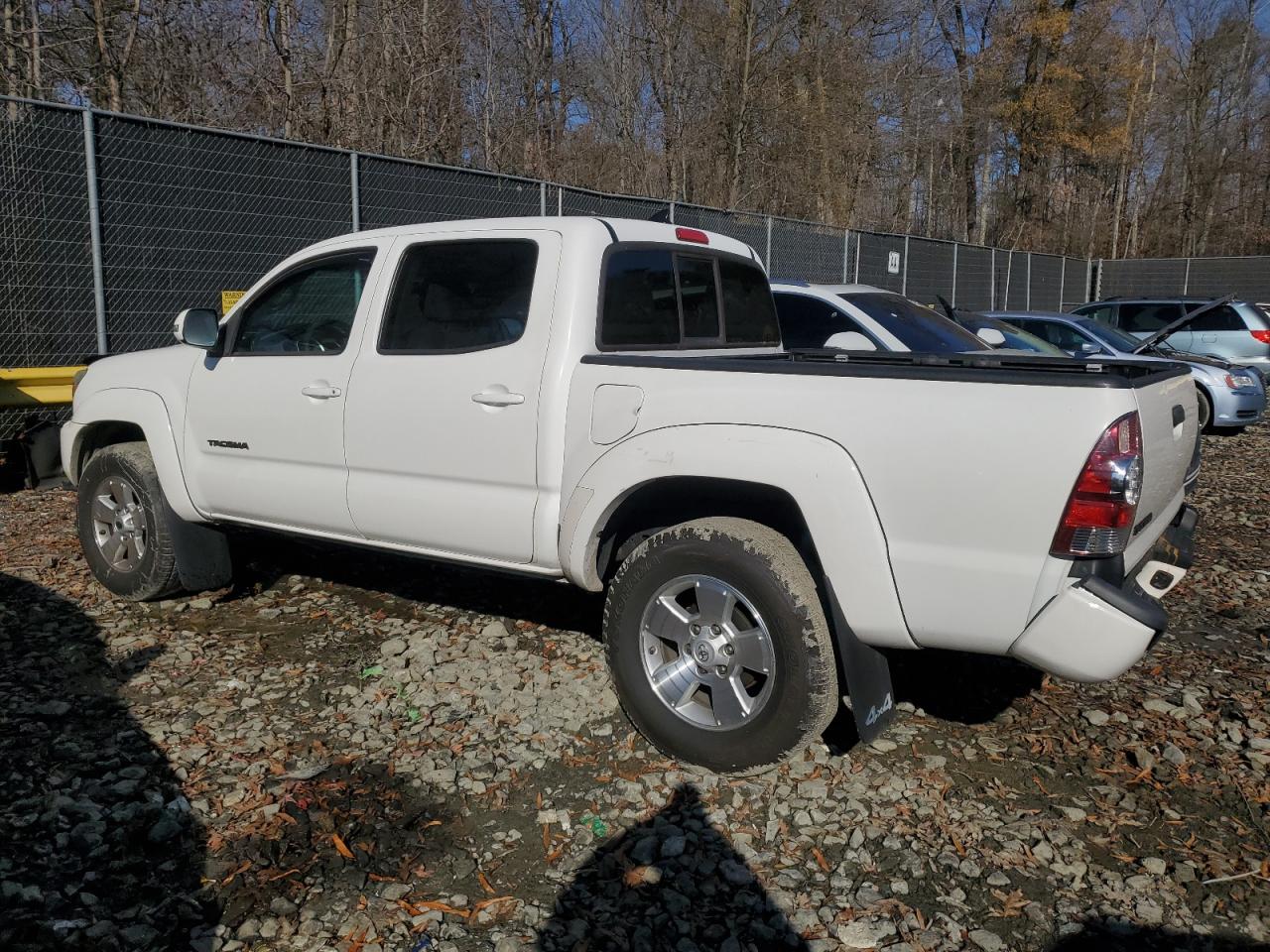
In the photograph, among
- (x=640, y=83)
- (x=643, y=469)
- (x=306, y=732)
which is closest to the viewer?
(x=643, y=469)

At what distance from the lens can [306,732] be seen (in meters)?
4.10

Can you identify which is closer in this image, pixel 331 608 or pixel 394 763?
pixel 394 763

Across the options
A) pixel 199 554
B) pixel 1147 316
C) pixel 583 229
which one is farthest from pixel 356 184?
pixel 1147 316

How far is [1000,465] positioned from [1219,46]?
47.1 metres

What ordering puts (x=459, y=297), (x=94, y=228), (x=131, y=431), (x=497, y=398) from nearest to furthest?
(x=497, y=398) < (x=459, y=297) < (x=131, y=431) < (x=94, y=228)

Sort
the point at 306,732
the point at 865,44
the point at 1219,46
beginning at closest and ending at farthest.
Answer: the point at 306,732 < the point at 865,44 < the point at 1219,46

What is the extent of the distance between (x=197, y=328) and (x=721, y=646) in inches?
120

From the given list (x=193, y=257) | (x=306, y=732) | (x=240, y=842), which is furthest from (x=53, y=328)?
(x=240, y=842)

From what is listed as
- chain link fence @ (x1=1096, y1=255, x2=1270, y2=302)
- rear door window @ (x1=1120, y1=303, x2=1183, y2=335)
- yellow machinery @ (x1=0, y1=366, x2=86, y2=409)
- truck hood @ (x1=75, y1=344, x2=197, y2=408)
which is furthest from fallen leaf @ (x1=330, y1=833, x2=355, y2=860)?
chain link fence @ (x1=1096, y1=255, x2=1270, y2=302)

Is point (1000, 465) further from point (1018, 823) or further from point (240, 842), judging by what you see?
point (240, 842)

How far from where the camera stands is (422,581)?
19.8 feet

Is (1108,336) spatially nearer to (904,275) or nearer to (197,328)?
(904,275)

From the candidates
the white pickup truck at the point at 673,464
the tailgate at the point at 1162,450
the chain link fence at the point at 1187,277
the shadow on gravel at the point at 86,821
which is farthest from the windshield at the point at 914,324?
the chain link fence at the point at 1187,277

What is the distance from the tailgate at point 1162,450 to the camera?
321 cm
